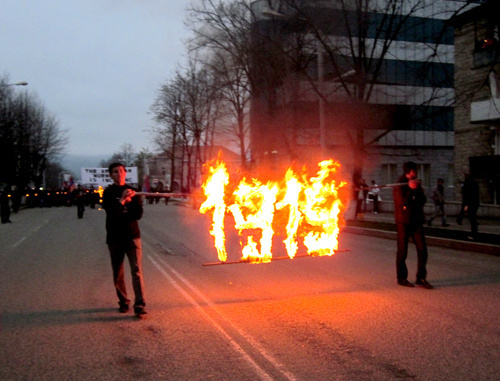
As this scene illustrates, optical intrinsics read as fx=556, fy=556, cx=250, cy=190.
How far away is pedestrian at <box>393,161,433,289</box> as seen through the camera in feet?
28.6

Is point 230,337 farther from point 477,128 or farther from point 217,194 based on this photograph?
point 477,128

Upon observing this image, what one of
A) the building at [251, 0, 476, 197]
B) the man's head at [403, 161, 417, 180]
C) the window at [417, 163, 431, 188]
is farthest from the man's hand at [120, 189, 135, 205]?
the window at [417, 163, 431, 188]

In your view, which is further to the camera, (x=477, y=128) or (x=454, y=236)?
(x=477, y=128)

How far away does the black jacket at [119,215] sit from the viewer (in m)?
7.09

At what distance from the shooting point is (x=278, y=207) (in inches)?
349

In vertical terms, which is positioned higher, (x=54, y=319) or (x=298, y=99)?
(x=298, y=99)

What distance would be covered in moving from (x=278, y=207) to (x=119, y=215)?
2.77 metres

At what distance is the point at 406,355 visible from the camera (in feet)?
17.7

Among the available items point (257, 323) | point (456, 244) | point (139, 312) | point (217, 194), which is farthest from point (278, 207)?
point (456, 244)

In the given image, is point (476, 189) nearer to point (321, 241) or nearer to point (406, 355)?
point (321, 241)

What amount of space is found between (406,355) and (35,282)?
6.92m

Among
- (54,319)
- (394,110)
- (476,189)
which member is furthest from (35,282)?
(394,110)

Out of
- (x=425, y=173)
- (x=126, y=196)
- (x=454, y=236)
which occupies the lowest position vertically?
(x=454, y=236)

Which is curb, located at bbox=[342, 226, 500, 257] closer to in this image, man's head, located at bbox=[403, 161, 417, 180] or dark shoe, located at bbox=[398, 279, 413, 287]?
dark shoe, located at bbox=[398, 279, 413, 287]
